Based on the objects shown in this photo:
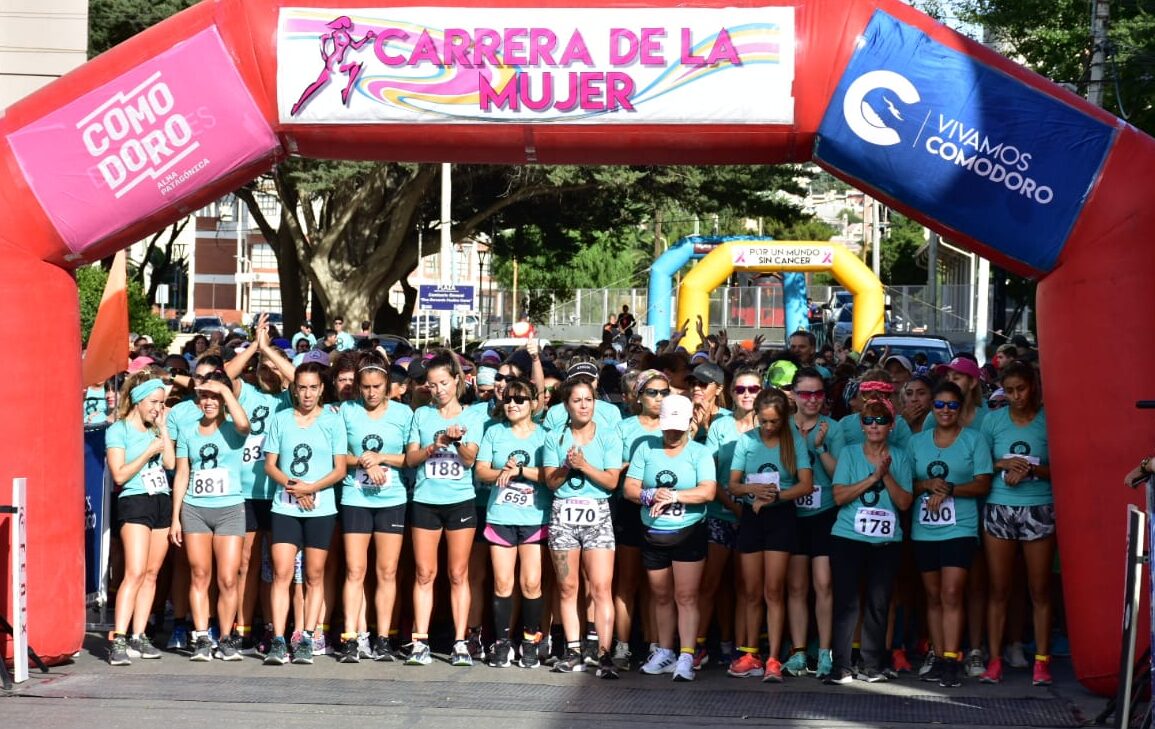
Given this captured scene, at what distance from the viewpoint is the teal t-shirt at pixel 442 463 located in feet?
29.5

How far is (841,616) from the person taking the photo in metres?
8.53

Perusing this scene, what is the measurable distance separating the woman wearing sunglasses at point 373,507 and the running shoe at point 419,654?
0.18m

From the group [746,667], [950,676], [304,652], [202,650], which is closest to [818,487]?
[746,667]

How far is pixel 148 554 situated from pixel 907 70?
5.16 m

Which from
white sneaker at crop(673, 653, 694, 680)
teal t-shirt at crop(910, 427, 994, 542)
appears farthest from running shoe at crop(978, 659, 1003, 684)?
white sneaker at crop(673, 653, 694, 680)

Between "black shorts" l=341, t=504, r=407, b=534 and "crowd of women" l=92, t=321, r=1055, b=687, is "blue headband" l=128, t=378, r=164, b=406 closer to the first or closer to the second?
"crowd of women" l=92, t=321, r=1055, b=687

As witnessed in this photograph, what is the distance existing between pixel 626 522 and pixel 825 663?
1411mm

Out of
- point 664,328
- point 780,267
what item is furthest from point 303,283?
point 780,267

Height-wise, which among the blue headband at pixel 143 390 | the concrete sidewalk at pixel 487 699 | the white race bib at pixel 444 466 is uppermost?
the blue headband at pixel 143 390

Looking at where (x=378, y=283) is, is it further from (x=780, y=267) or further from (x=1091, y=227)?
(x=1091, y=227)

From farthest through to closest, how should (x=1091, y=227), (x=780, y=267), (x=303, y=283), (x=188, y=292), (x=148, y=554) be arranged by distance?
(x=188, y=292)
(x=303, y=283)
(x=780, y=267)
(x=148, y=554)
(x=1091, y=227)

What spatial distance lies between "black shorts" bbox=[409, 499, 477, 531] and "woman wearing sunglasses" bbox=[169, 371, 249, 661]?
1037 millimetres

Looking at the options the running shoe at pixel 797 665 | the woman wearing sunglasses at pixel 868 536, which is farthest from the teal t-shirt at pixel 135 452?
the woman wearing sunglasses at pixel 868 536

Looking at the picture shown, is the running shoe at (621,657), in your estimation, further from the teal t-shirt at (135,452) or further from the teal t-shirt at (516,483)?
the teal t-shirt at (135,452)
